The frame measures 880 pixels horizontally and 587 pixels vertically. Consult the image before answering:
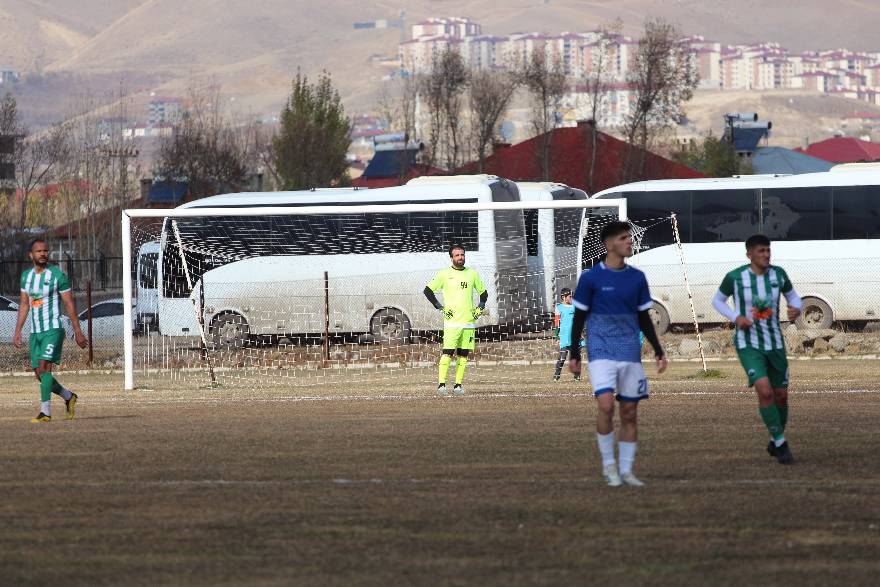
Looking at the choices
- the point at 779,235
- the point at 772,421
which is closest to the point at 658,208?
the point at 779,235

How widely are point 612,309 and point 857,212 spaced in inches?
1000

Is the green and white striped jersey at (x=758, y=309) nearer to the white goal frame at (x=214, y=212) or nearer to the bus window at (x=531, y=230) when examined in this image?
the white goal frame at (x=214, y=212)

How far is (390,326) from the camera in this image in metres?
32.5

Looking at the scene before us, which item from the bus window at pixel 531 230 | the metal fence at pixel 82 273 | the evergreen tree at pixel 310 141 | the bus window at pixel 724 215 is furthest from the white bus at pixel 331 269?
the evergreen tree at pixel 310 141

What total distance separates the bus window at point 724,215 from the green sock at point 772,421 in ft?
77.5

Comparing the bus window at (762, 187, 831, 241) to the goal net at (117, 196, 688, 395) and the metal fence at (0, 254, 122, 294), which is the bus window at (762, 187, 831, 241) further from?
the metal fence at (0, 254, 122, 294)

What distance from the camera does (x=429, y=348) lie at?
31.3m

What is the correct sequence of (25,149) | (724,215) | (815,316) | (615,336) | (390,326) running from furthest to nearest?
(25,149), (724,215), (815,316), (390,326), (615,336)

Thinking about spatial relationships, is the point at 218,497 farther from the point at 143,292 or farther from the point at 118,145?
the point at 118,145

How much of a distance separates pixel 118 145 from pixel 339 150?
12.4 m

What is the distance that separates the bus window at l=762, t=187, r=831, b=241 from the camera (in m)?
35.7

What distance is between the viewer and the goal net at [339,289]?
2938cm

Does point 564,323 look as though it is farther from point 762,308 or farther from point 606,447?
point 606,447

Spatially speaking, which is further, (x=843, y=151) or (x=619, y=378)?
(x=843, y=151)
